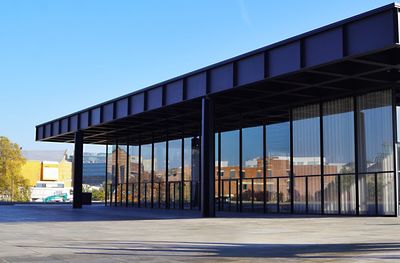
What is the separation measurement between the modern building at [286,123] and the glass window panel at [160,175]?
6.1 inches

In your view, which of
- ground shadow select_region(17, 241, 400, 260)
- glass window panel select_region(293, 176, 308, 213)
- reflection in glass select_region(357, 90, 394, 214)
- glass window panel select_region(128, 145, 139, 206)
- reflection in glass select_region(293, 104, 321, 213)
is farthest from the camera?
glass window panel select_region(128, 145, 139, 206)

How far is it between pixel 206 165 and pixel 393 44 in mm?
11390

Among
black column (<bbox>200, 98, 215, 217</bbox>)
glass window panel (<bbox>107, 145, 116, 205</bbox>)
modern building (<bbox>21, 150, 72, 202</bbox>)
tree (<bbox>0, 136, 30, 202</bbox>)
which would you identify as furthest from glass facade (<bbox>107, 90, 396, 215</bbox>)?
modern building (<bbox>21, 150, 72, 202</bbox>)

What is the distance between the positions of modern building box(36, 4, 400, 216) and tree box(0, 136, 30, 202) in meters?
41.4

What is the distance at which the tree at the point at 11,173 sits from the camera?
78.8 m

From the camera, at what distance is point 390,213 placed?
82.8 ft

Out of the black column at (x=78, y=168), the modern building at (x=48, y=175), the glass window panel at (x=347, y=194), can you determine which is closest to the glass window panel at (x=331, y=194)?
the glass window panel at (x=347, y=194)

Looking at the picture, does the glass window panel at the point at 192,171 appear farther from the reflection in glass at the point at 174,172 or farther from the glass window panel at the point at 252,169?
the glass window panel at the point at 252,169

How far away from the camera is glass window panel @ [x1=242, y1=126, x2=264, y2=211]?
3316cm

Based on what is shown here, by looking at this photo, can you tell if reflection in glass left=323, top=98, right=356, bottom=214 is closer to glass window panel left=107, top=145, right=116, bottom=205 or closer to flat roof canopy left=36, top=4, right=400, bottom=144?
flat roof canopy left=36, top=4, right=400, bottom=144

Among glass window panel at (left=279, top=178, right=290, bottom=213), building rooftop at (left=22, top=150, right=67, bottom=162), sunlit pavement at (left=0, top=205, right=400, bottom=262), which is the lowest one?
sunlit pavement at (left=0, top=205, right=400, bottom=262)

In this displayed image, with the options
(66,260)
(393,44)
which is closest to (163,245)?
(66,260)

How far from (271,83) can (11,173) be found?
207 feet

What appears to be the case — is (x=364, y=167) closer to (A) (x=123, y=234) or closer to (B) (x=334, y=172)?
(B) (x=334, y=172)
